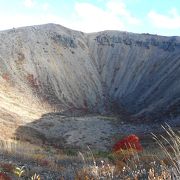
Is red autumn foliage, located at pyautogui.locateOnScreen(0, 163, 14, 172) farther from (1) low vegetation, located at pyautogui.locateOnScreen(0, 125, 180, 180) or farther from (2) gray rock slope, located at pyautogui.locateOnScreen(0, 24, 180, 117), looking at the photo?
(2) gray rock slope, located at pyautogui.locateOnScreen(0, 24, 180, 117)

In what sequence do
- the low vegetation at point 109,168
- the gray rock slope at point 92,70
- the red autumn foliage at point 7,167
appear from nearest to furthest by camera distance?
1. the low vegetation at point 109,168
2. the red autumn foliage at point 7,167
3. the gray rock slope at point 92,70

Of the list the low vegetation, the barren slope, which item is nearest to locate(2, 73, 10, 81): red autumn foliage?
the barren slope

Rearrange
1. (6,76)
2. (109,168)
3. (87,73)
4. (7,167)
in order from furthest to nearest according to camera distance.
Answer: (87,73) → (6,76) → (7,167) → (109,168)

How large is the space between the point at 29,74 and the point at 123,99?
22125 millimetres

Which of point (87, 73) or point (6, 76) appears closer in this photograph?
point (6, 76)

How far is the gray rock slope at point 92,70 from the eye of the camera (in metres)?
87.9

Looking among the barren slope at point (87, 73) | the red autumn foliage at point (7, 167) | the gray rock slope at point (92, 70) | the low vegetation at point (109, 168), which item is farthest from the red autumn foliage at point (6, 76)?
the red autumn foliage at point (7, 167)

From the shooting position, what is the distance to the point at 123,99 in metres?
97.6

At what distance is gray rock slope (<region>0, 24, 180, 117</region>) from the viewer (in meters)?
87.9

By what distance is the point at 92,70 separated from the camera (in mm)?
107625

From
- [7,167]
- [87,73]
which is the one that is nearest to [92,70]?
[87,73]

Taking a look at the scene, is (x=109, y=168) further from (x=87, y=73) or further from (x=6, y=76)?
(x=87, y=73)

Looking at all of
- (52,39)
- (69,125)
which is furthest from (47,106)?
(52,39)

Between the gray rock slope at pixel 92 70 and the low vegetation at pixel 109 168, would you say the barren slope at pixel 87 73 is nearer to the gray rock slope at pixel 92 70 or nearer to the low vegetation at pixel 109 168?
the gray rock slope at pixel 92 70
